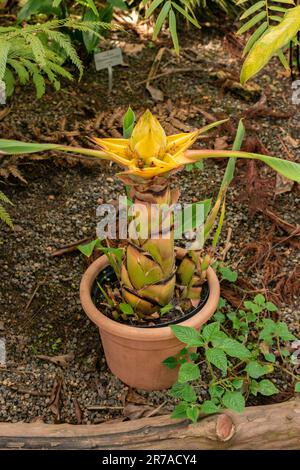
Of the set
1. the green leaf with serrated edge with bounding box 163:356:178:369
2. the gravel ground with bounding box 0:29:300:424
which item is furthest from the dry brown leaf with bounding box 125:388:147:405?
the green leaf with serrated edge with bounding box 163:356:178:369

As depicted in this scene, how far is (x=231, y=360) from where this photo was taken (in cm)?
160

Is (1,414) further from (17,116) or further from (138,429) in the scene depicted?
(17,116)

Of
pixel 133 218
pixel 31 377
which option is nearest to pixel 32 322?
pixel 31 377

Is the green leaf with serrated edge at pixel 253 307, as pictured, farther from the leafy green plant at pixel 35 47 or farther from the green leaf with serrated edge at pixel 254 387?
the leafy green plant at pixel 35 47

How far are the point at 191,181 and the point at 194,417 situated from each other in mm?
856

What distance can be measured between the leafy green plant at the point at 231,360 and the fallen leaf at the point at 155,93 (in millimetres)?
806

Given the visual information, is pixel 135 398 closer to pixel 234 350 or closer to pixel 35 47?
pixel 234 350

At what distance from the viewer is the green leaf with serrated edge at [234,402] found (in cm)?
128

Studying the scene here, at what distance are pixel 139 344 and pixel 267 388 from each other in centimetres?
29

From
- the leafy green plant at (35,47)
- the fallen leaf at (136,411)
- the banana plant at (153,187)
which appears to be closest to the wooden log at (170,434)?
the fallen leaf at (136,411)

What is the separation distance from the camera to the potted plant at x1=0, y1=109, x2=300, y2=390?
1206mm

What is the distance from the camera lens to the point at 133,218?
52.4 inches

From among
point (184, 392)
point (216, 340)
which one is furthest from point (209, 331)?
point (184, 392)

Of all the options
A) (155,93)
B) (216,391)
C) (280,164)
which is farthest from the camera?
(155,93)
